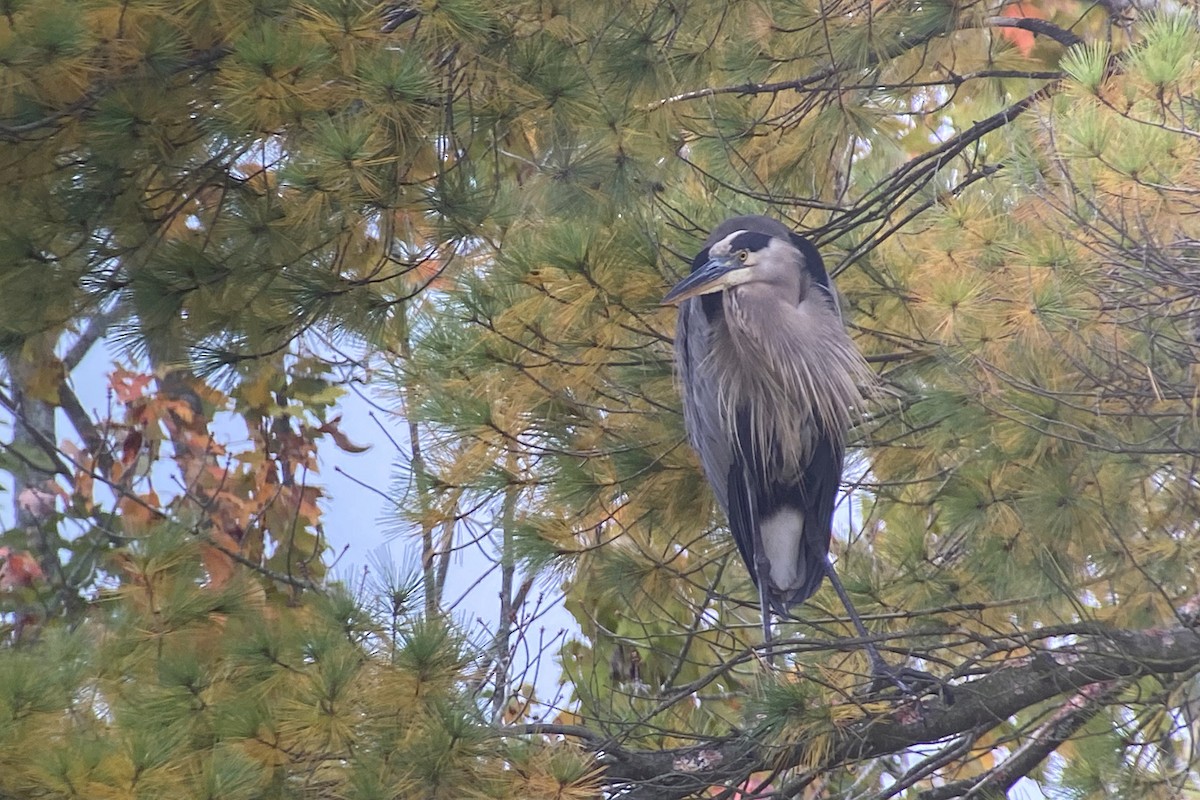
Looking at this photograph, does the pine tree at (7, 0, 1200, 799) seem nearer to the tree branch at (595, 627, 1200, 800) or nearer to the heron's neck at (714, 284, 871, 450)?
the tree branch at (595, 627, 1200, 800)

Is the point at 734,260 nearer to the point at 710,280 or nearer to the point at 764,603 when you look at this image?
the point at 710,280

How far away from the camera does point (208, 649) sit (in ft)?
6.68

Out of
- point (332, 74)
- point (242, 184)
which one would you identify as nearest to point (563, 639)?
point (242, 184)

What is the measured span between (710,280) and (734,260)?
78 millimetres

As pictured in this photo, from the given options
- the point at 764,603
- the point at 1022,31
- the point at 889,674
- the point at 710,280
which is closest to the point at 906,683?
the point at 889,674

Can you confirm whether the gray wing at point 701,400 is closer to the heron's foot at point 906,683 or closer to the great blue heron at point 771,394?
the great blue heron at point 771,394

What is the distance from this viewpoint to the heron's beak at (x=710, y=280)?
241 centimetres

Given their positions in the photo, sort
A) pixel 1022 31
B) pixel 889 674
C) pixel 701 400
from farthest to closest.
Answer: pixel 1022 31, pixel 701 400, pixel 889 674

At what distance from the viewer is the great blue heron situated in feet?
8.54

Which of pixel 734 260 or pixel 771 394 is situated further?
pixel 771 394

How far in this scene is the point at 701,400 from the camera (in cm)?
262

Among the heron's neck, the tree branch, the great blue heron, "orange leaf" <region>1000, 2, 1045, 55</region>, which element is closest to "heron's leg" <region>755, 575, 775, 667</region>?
the great blue heron

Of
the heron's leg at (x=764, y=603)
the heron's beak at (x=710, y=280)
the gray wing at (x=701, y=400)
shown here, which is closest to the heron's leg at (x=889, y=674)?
the heron's leg at (x=764, y=603)

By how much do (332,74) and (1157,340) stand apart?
1.46 meters
